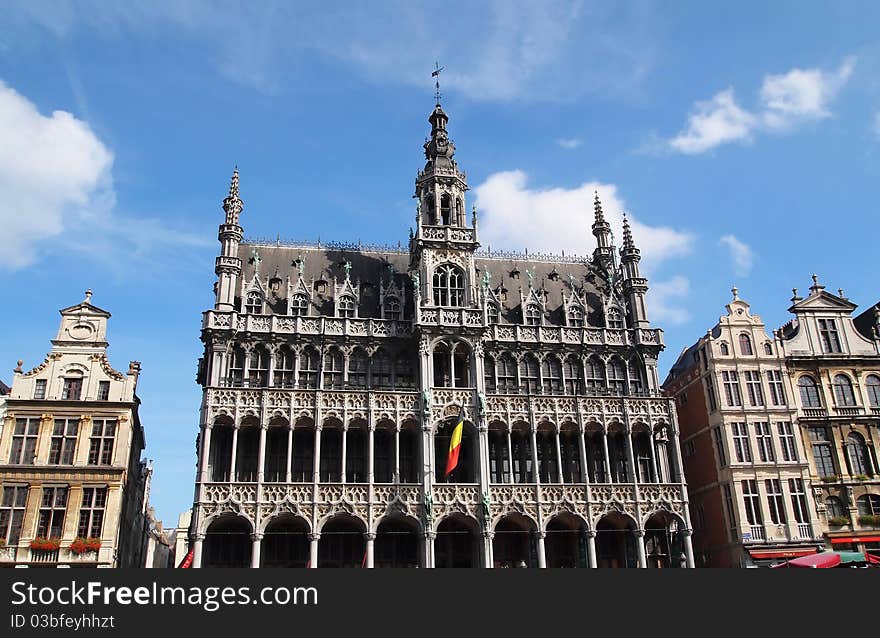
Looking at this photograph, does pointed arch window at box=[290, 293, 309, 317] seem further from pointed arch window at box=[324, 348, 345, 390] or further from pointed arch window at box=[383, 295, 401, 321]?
pointed arch window at box=[383, 295, 401, 321]

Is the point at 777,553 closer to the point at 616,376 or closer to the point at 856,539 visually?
the point at 856,539

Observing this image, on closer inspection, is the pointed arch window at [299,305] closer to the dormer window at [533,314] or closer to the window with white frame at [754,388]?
the dormer window at [533,314]

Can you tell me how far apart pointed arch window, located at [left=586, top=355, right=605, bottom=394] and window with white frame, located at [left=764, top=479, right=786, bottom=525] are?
39.6ft

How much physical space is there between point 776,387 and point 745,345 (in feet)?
11.4

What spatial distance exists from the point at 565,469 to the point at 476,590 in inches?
1161

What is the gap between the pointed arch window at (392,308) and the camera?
52.3 m

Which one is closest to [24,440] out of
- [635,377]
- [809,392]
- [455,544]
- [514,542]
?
[455,544]

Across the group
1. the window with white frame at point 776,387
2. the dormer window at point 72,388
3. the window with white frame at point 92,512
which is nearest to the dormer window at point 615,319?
the window with white frame at point 776,387

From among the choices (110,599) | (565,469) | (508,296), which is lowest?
(110,599)

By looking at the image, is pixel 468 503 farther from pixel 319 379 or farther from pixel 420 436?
pixel 319 379

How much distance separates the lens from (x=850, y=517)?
48.7 meters

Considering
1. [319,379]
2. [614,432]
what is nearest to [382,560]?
[319,379]

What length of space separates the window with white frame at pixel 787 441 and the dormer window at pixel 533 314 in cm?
1743

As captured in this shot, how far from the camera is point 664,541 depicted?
5103cm
